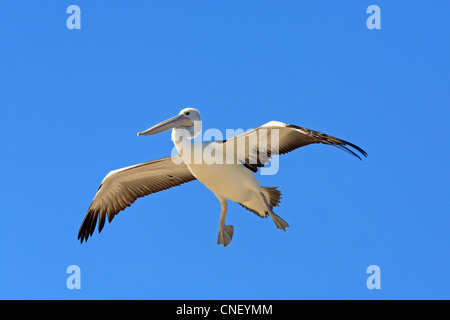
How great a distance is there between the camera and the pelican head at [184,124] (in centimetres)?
1065

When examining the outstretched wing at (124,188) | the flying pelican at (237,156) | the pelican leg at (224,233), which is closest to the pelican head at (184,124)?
the flying pelican at (237,156)

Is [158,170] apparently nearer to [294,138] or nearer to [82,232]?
[82,232]

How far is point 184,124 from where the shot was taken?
1070 cm

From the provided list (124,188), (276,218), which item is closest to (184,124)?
(276,218)

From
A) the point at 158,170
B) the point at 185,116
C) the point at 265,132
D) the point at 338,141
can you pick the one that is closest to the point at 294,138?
the point at 265,132

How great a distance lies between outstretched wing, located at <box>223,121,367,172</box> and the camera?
991 centimetres

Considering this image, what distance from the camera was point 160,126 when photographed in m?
10.7

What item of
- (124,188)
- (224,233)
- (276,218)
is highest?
(124,188)

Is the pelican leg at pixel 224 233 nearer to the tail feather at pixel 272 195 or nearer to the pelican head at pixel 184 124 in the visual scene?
the tail feather at pixel 272 195

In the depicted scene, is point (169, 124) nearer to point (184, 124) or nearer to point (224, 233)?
point (184, 124)

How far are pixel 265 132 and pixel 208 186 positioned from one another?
4.30 feet

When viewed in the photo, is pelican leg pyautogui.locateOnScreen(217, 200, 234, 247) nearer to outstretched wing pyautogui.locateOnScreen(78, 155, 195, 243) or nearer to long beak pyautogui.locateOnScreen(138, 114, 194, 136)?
outstretched wing pyautogui.locateOnScreen(78, 155, 195, 243)

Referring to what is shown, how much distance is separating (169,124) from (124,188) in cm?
238

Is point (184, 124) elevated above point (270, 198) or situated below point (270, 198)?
above
